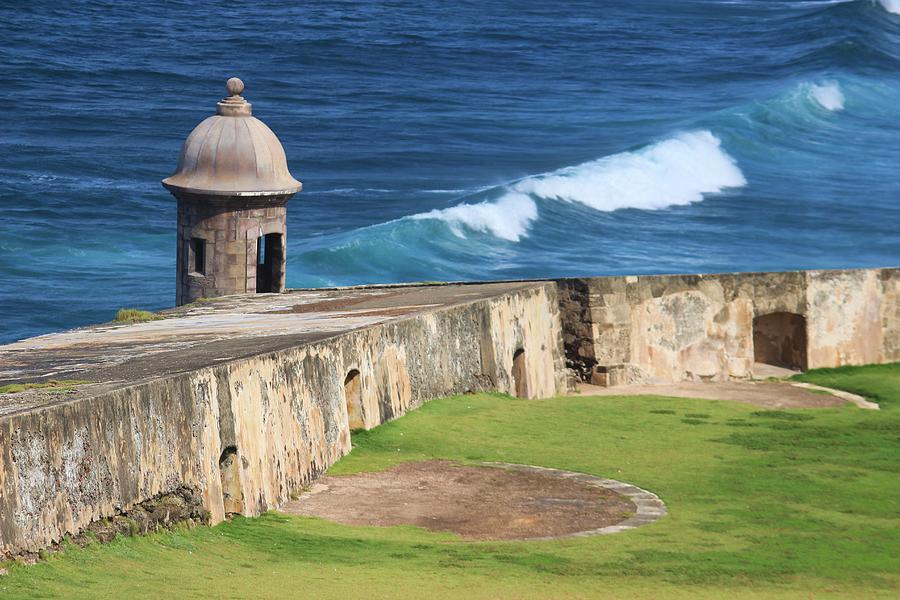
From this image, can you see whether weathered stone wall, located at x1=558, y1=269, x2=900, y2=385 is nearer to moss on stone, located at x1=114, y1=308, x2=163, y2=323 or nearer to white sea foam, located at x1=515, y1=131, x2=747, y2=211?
moss on stone, located at x1=114, y1=308, x2=163, y2=323

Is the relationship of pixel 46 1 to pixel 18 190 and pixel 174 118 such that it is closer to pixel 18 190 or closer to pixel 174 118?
pixel 174 118

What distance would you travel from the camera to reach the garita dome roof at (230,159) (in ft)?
82.7

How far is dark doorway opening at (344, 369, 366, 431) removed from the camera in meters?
18.7

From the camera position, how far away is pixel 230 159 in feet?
82.8

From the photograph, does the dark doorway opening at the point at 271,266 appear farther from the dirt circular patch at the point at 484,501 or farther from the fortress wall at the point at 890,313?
the fortress wall at the point at 890,313

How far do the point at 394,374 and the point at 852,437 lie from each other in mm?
5811

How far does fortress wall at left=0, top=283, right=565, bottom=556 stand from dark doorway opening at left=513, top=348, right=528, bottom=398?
0.35m

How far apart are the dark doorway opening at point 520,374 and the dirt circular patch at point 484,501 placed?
529cm

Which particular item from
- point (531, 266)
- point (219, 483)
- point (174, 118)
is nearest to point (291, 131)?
point (174, 118)

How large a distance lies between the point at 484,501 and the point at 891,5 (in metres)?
76.0

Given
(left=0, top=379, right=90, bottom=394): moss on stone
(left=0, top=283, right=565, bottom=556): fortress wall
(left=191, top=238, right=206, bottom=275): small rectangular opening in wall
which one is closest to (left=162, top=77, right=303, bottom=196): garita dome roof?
(left=191, top=238, right=206, bottom=275): small rectangular opening in wall

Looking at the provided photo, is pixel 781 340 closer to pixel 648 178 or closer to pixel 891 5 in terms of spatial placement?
pixel 648 178

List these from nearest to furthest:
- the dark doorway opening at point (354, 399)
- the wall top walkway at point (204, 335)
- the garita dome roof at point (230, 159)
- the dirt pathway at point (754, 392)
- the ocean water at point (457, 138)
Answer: the wall top walkway at point (204, 335), the dark doorway opening at point (354, 399), the dirt pathway at point (754, 392), the garita dome roof at point (230, 159), the ocean water at point (457, 138)

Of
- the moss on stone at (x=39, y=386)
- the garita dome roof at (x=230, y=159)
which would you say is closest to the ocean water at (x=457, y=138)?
the garita dome roof at (x=230, y=159)
